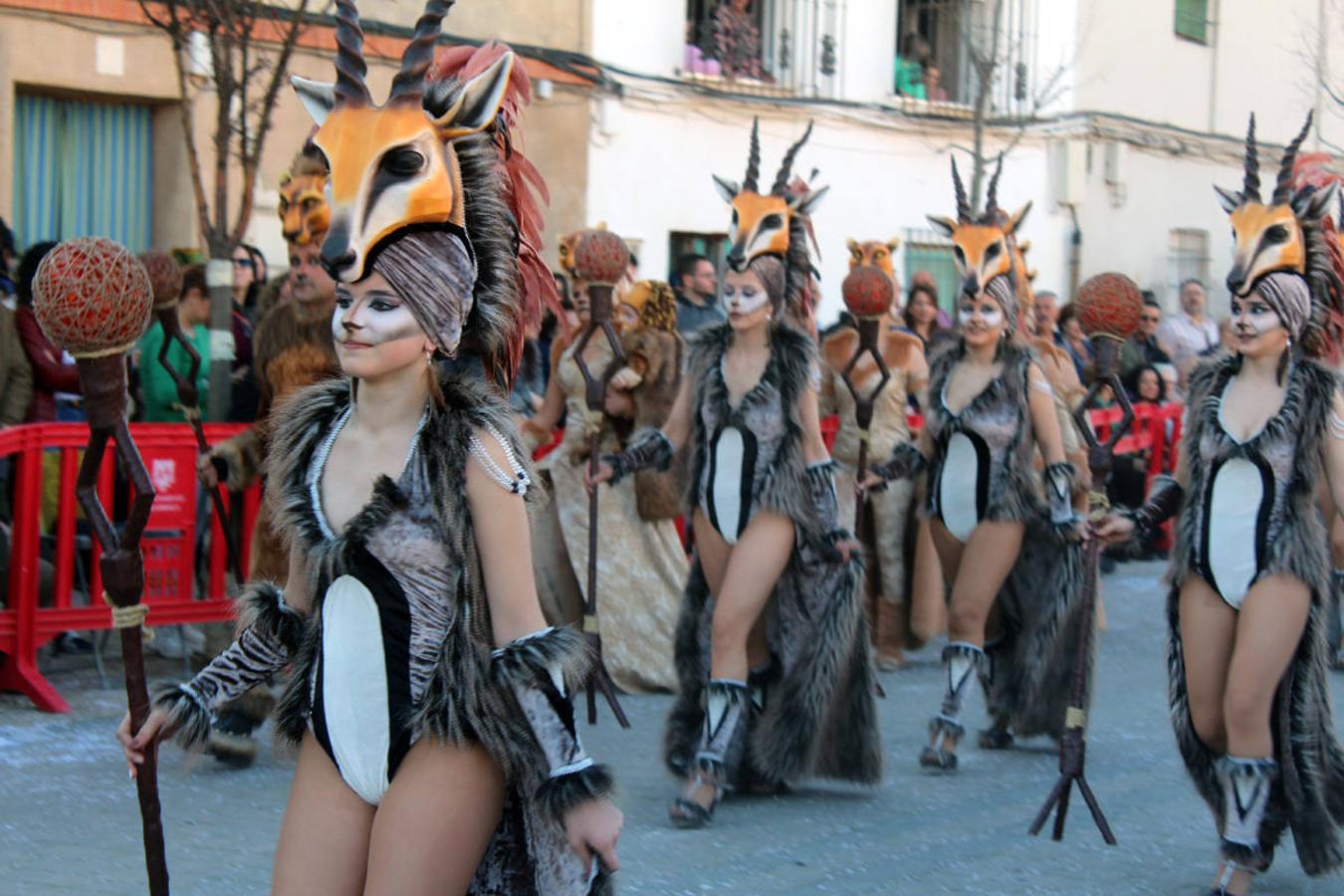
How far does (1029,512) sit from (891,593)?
279cm

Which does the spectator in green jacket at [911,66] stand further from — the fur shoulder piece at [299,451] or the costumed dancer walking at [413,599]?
the costumed dancer walking at [413,599]

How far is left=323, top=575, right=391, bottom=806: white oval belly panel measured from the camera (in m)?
3.74

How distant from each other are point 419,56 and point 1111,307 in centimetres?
372

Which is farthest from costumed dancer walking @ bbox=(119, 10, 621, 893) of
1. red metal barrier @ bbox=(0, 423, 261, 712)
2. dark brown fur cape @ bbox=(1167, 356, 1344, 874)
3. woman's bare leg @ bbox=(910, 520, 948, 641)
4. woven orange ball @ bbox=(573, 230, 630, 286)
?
woman's bare leg @ bbox=(910, 520, 948, 641)

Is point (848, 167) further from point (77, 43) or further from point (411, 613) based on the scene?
point (411, 613)

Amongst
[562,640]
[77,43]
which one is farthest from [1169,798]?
[77,43]

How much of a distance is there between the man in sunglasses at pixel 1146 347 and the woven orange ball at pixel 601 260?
24.8 feet

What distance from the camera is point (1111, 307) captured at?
6.89 metres

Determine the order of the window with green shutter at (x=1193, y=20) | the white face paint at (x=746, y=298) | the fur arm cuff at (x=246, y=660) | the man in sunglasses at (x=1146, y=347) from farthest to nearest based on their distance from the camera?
the window with green shutter at (x=1193, y=20)
the man in sunglasses at (x=1146, y=347)
the white face paint at (x=746, y=298)
the fur arm cuff at (x=246, y=660)

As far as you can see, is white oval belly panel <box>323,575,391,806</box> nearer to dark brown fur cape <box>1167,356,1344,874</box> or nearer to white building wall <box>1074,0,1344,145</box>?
dark brown fur cape <box>1167,356,1344,874</box>

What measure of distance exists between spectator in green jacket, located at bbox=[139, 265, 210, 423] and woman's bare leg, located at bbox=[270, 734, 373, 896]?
5601mm

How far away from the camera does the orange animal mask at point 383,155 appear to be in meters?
3.81

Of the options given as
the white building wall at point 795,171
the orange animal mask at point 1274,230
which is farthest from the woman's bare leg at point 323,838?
the white building wall at point 795,171

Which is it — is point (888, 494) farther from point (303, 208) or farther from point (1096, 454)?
point (303, 208)
